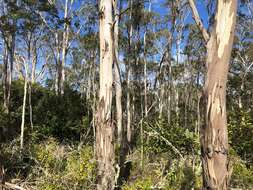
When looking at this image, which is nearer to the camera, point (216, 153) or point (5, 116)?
point (216, 153)

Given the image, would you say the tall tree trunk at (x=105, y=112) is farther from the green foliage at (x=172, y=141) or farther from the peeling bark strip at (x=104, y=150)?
the green foliage at (x=172, y=141)

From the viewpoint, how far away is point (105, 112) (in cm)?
583

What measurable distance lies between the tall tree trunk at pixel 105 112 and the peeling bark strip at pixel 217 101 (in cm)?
220

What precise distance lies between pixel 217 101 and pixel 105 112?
2358 millimetres

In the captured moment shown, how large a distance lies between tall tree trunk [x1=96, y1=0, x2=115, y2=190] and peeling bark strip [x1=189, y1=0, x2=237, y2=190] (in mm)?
2205

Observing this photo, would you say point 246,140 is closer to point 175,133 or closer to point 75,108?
point 175,133

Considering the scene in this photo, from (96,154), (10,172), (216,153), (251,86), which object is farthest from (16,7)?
(251,86)

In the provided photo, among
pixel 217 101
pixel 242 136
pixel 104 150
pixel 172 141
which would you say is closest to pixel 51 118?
pixel 172 141

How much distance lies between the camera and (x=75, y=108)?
13242mm

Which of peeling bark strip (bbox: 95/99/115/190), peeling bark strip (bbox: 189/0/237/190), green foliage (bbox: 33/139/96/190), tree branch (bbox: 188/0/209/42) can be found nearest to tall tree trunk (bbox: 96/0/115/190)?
peeling bark strip (bbox: 95/99/115/190)

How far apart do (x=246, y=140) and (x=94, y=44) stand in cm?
1454

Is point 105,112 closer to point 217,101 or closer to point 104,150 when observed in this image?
point 104,150

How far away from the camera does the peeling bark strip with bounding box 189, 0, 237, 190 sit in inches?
149

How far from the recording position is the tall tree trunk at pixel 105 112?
229 inches
